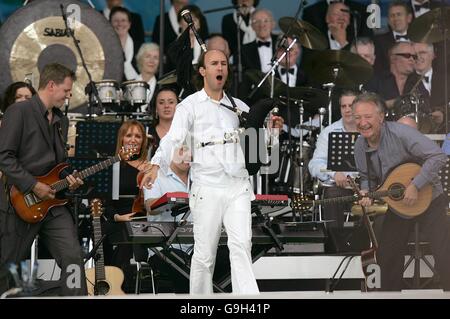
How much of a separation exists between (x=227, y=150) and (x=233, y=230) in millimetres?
694

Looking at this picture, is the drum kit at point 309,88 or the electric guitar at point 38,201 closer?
the electric guitar at point 38,201

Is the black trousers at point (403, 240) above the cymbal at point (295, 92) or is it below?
below

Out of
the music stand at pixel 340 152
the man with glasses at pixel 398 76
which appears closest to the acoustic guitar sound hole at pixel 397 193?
the music stand at pixel 340 152

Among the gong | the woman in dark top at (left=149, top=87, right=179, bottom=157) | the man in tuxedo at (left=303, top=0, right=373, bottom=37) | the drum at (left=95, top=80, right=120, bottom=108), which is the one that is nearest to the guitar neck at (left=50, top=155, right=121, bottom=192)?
the woman in dark top at (left=149, top=87, right=179, bottom=157)

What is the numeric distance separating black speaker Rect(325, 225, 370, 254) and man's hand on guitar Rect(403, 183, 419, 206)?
102 centimetres

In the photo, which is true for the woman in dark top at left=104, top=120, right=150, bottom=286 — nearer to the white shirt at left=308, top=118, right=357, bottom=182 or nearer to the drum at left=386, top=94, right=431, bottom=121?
the white shirt at left=308, top=118, right=357, bottom=182

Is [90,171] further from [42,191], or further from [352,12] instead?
[352,12]

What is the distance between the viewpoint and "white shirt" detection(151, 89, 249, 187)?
981cm

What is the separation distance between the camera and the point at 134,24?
1534 cm

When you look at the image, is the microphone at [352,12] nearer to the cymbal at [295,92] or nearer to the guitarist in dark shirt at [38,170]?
the cymbal at [295,92]

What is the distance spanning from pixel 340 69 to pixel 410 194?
10.0 ft

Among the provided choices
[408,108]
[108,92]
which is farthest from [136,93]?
[408,108]

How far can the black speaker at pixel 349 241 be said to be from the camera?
12.1 m

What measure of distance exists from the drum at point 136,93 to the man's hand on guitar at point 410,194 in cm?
384
